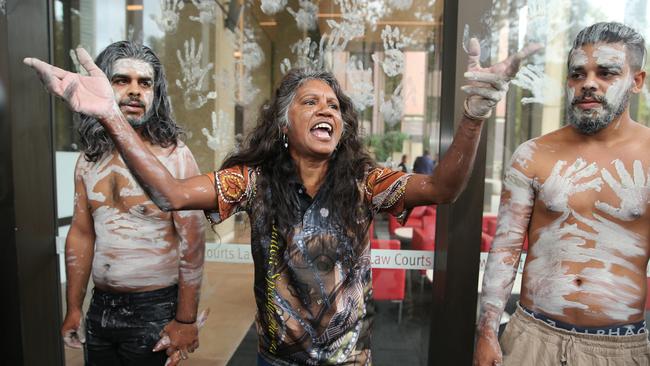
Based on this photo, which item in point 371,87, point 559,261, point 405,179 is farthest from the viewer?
point 371,87

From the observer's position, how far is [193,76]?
113 inches

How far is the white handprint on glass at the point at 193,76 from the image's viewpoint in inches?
113

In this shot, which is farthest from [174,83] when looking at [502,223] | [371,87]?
[502,223]

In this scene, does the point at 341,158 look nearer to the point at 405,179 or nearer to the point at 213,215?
the point at 405,179

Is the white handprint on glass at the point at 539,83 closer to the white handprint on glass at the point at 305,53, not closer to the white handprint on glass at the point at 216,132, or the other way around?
the white handprint on glass at the point at 305,53

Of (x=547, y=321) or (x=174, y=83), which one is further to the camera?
(x=174, y=83)

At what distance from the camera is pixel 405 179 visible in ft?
5.05

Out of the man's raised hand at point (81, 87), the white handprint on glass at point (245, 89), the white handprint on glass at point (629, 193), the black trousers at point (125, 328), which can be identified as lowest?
the black trousers at point (125, 328)

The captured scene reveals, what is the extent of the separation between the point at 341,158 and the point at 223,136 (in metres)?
1.43

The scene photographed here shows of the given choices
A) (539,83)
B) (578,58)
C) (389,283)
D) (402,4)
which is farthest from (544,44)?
(389,283)

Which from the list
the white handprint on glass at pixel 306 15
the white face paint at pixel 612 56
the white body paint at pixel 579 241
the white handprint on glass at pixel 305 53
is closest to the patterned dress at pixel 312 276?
the white body paint at pixel 579 241

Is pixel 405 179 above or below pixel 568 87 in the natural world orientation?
below

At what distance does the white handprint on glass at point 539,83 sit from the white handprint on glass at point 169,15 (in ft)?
6.88

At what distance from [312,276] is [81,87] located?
3.02 feet
